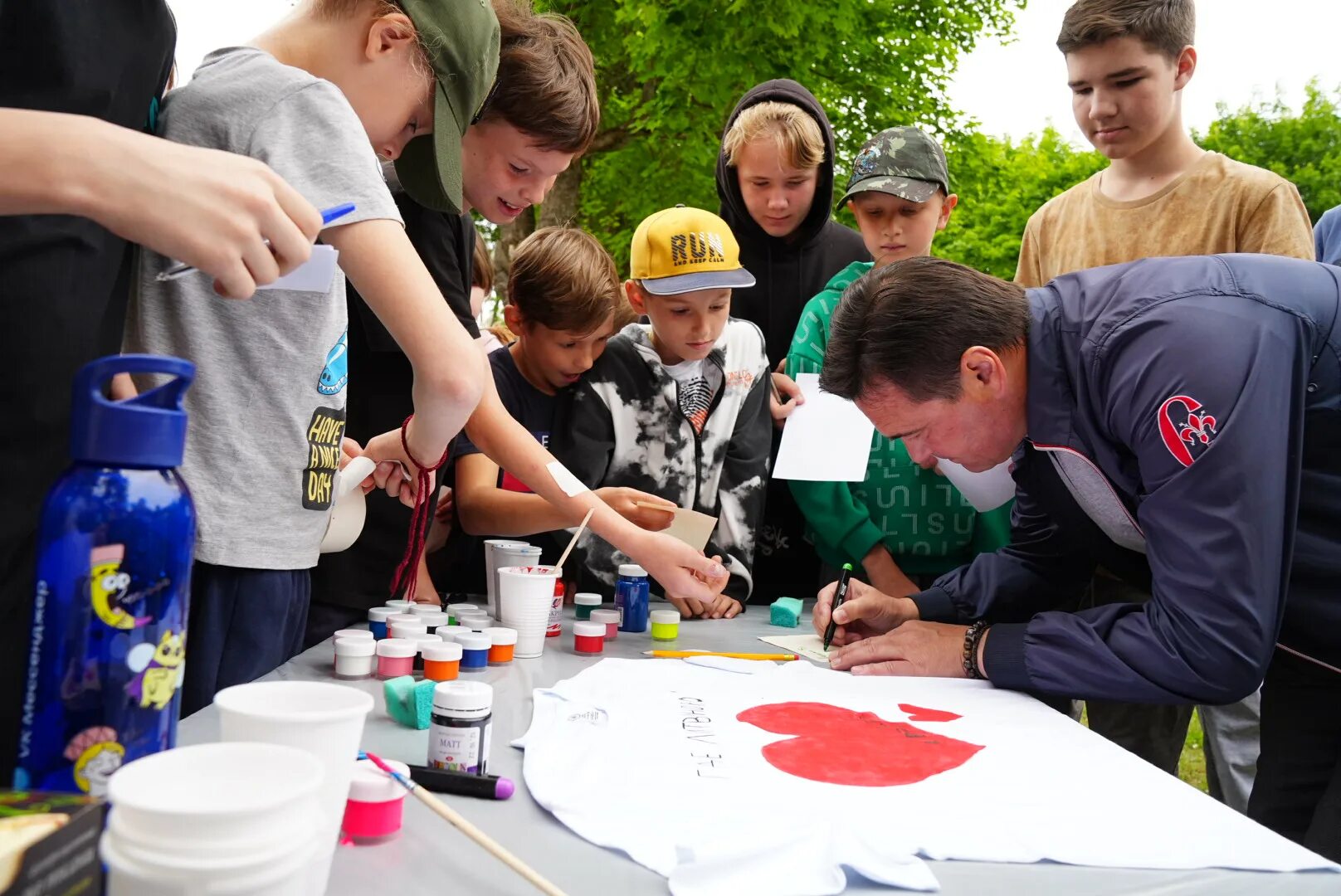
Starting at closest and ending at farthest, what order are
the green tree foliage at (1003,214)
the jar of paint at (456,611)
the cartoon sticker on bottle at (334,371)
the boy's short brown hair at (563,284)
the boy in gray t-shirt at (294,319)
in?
the boy in gray t-shirt at (294,319) < the cartoon sticker on bottle at (334,371) < the jar of paint at (456,611) < the boy's short brown hair at (563,284) < the green tree foliage at (1003,214)

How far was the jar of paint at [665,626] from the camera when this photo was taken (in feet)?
6.66

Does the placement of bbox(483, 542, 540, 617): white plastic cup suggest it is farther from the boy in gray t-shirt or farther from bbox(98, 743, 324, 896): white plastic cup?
bbox(98, 743, 324, 896): white plastic cup

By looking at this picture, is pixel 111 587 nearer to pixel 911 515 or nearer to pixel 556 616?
pixel 556 616

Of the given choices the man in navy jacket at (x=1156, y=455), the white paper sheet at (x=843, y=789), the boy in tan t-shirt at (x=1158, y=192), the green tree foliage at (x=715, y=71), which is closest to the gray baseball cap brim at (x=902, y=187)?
the boy in tan t-shirt at (x=1158, y=192)

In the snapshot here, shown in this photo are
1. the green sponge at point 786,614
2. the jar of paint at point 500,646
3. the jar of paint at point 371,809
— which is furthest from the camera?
the green sponge at point 786,614

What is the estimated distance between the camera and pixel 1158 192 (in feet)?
9.16

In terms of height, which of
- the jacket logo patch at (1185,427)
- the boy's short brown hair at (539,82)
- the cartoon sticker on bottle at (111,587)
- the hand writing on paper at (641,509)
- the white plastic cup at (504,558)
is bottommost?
the white plastic cup at (504,558)

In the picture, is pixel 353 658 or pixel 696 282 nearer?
pixel 353 658

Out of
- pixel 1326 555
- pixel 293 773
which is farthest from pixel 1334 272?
pixel 293 773

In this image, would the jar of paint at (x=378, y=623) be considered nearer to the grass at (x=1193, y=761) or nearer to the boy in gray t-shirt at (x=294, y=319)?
the boy in gray t-shirt at (x=294, y=319)

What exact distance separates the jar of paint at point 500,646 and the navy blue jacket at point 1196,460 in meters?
0.85

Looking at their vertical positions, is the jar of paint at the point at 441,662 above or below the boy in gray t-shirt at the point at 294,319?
below

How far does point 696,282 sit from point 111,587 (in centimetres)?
210

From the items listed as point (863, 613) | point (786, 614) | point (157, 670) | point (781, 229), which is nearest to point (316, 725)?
point (157, 670)
